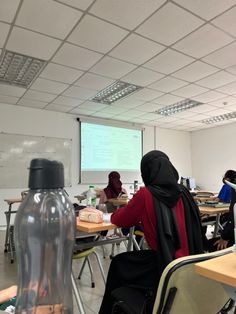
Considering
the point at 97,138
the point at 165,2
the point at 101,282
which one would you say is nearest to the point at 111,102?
the point at 97,138

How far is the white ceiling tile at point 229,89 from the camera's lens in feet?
14.9

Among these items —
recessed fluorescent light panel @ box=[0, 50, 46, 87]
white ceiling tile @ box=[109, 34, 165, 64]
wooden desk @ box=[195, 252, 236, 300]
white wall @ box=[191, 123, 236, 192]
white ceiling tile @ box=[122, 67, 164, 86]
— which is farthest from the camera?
white wall @ box=[191, 123, 236, 192]

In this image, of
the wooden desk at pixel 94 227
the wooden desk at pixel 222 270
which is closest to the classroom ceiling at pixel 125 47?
the wooden desk at pixel 94 227

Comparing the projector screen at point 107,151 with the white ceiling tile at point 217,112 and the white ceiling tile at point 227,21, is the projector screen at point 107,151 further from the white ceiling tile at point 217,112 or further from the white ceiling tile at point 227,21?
the white ceiling tile at point 227,21

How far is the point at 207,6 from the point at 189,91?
239 centimetres

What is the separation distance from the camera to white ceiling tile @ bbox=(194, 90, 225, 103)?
491cm

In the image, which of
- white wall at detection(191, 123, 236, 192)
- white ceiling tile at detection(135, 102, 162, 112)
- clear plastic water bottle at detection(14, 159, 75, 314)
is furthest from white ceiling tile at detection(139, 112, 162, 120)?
clear plastic water bottle at detection(14, 159, 75, 314)

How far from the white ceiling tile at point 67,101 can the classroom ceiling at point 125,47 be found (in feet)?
0.07

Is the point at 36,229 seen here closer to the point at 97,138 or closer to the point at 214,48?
the point at 214,48

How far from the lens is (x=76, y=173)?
633cm

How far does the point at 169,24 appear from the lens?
9.02 feet

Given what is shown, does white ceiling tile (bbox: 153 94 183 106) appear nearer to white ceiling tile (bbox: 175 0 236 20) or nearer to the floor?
white ceiling tile (bbox: 175 0 236 20)

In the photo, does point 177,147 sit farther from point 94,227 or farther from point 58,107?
point 94,227

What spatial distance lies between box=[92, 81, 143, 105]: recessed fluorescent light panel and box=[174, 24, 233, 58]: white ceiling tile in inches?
55.8
